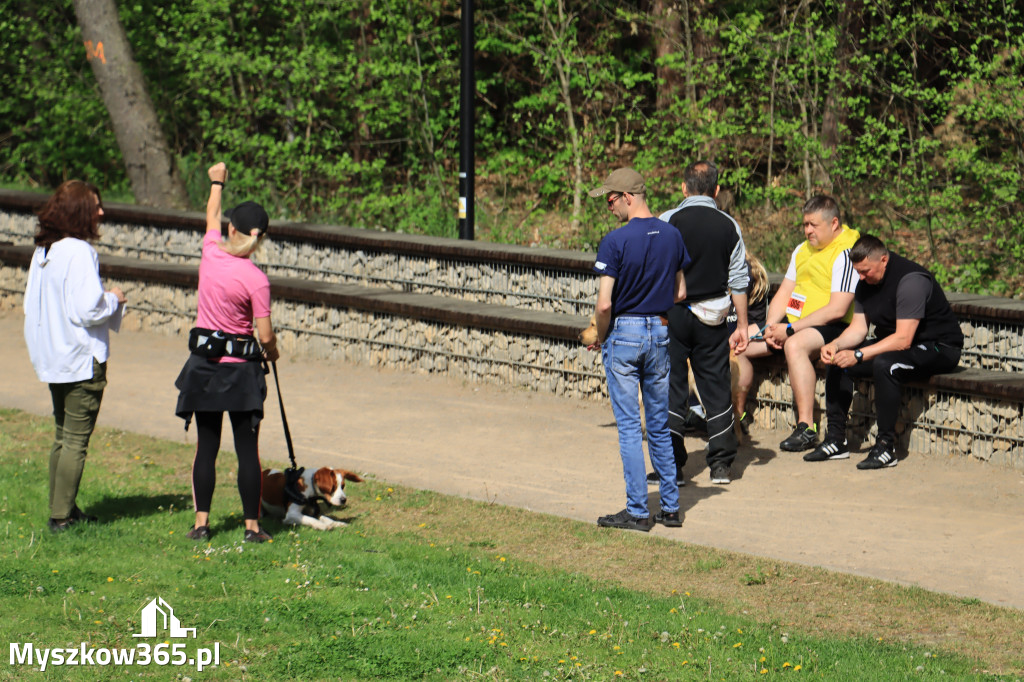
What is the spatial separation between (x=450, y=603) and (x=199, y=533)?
1688mm

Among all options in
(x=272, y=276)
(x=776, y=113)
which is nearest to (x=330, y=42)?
(x=272, y=276)

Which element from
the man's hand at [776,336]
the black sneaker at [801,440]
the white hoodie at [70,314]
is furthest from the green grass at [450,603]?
the man's hand at [776,336]

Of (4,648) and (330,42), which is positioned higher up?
(330,42)

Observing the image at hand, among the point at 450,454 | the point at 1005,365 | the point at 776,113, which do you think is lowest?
the point at 450,454

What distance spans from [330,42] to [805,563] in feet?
41.6

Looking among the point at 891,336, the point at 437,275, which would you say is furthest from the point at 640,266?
the point at 437,275

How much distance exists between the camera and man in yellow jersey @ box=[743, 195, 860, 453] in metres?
8.52

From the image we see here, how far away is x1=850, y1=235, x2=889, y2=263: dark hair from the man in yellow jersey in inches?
11.1

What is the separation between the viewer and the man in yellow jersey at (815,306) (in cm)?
852

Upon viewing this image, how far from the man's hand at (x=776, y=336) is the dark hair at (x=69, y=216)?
14.9 feet

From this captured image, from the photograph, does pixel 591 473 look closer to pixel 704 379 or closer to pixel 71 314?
pixel 704 379

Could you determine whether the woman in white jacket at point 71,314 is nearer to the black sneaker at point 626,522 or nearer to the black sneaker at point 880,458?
the black sneaker at point 626,522

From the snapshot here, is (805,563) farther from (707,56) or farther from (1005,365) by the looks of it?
(707,56)

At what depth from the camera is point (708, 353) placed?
7.84 meters
